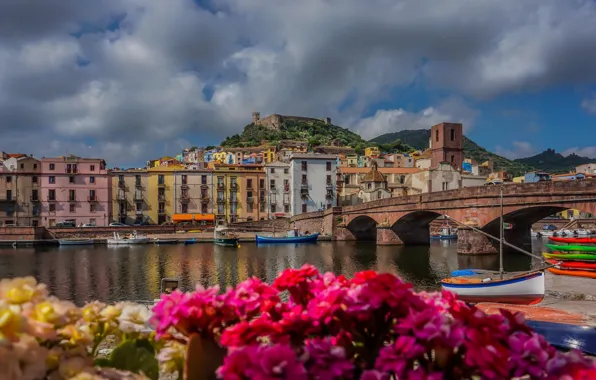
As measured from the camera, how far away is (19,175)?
61781 mm

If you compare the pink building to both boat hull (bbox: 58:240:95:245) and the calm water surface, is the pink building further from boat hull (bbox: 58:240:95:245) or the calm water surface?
the calm water surface

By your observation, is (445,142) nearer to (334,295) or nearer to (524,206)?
(524,206)

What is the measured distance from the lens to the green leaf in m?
2.33

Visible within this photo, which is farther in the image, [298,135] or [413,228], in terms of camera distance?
[298,135]

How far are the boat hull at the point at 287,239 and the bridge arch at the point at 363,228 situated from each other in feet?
17.0

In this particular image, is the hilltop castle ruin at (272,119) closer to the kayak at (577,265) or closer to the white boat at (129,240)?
the white boat at (129,240)

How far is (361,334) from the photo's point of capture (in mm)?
2408

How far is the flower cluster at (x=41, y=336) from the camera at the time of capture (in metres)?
1.73

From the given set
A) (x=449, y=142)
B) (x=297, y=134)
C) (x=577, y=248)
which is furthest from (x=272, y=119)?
(x=577, y=248)

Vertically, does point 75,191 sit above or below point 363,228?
above

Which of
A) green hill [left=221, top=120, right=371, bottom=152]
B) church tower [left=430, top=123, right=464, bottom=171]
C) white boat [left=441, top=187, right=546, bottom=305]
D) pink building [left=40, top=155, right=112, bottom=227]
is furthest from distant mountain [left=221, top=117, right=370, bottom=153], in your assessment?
white boat [left=441, top=187, right=546, bottom=305]

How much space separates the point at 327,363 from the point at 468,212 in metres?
37.7

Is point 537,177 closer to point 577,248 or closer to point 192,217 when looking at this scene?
point 192,217

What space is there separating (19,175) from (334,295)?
2792 inches
